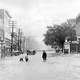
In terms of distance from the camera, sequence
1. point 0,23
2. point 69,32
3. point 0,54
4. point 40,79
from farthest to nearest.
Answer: point 0,23 < point 69,32 < point 0,54 < point 40,79

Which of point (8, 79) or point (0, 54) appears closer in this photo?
point (8, 79)

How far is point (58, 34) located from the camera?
284 ft

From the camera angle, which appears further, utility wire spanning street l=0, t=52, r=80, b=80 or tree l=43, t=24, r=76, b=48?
tree l=43, t=24, r=76, b=48

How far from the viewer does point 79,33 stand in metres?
101

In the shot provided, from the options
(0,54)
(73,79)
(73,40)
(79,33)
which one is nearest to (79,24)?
(79,33)

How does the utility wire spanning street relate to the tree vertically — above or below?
below

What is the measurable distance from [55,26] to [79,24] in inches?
654

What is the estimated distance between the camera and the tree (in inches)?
3415

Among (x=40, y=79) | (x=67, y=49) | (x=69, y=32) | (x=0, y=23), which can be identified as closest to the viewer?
(x=40, y=79)

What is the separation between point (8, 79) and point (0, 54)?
42.9 meters

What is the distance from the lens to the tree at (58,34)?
285ft

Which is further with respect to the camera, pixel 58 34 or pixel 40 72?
pixel 58 34

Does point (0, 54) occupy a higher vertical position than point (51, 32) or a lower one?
lower

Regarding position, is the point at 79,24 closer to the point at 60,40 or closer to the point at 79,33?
the point at 79,33
